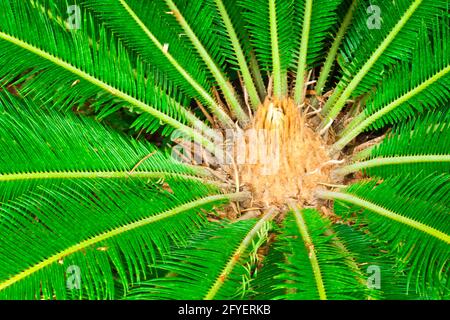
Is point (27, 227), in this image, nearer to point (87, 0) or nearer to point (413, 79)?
point (87, 0)

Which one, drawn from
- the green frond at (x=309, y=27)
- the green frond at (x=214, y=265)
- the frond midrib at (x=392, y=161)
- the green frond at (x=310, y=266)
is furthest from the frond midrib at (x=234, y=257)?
the green frond at (x=309, y=27)

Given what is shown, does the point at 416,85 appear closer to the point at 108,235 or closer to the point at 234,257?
the point at 234,257

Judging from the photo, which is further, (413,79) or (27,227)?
(413,79)

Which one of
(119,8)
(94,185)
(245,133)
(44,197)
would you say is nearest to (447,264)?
(245,133)

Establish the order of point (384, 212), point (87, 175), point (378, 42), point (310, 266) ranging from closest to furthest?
point (310, 266)
point (384, 212)
point (87, 175)
point (378, 42)

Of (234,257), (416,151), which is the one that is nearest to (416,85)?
(416,151)

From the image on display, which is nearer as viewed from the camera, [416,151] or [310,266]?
[310,266]

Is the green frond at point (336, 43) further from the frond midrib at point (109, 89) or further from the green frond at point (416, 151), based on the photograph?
the frond midrib at point (109, 89)
